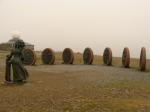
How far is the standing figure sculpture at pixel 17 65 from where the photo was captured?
761 inches

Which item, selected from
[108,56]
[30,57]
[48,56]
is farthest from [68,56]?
[108,56]

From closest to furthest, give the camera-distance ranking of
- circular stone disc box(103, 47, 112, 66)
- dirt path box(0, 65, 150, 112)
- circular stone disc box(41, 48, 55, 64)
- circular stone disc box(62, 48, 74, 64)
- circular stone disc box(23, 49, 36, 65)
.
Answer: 1. dirt path box(0, 65, 150, 112)
2. circular stone disc box(103, 47, 112, 66)
3. circular stone disc box(23, 49, 36, 65)
4. circular stone disc box(41, 48, 55, 64)
5. circular stone disc box(62, 48, 74, 64)

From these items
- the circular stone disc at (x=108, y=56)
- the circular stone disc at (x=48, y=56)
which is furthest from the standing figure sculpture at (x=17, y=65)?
the circular stone disc at (x=48, y=56)

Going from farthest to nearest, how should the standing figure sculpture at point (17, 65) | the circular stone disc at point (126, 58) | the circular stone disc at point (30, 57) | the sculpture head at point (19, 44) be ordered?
the circular stone disc at point (30, 57) < the circular stone disc at point (126, 58) < the sculpture head at point (19, 44) < the standing figure sculpture at point (17, 65)

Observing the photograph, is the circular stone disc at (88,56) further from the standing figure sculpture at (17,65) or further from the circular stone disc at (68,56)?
the standing figure sculpture at (17,65)

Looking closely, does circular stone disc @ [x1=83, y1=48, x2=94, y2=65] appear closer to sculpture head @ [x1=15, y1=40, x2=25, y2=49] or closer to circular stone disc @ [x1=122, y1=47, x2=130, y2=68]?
circular stone disc @ [x1=122, y1=47, x2=130, y2=68]

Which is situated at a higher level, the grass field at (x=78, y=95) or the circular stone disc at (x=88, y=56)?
the circular stone disc at (x=88, y=56)

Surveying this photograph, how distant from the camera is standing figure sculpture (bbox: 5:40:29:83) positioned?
1934cm

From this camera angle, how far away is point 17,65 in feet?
63.8

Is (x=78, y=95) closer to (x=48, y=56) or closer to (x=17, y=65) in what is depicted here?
(x=17, y=65)

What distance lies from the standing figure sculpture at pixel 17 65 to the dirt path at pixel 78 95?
0.53m

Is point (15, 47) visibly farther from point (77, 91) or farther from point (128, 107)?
point (128, 107)

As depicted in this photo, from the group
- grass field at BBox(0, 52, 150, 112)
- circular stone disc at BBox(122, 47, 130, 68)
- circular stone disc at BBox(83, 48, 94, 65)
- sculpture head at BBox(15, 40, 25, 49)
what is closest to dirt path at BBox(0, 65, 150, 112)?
grass field at BBox(0, 52, 150, 112)

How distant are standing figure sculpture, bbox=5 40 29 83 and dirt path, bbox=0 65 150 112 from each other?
53cm
